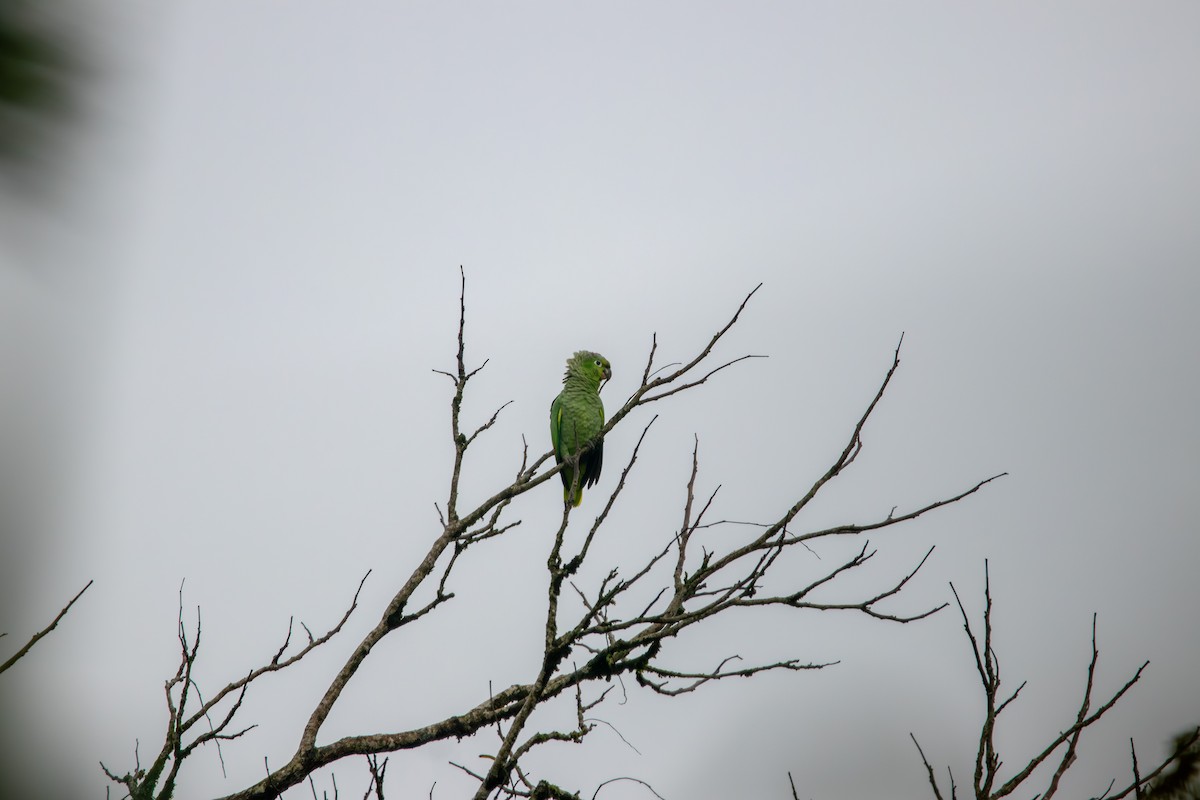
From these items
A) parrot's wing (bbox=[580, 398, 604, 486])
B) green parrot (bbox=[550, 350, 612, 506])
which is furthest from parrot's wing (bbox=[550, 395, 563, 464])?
parrot's wing (bbox=[580, 398, 604, 486])

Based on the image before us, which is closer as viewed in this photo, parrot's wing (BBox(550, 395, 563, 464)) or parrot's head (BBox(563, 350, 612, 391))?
parrot's wing (BBox(550, 395, 563, 464))

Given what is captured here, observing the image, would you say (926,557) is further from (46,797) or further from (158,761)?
(46,797)

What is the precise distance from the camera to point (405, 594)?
14.2ft

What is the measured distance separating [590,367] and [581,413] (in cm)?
82

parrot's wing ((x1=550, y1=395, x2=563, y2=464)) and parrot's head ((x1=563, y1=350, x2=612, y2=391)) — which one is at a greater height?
parrot's head ((x1=563, y1=350, x2=612, y2=391))

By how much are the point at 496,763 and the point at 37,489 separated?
3.02m

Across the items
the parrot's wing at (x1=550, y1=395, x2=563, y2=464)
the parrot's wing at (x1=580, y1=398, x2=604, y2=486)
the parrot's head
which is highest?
the parrot's head

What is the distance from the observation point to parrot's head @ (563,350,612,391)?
10.4 metres

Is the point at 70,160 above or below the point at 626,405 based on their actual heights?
below

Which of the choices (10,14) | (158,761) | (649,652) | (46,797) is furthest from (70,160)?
(649,652)

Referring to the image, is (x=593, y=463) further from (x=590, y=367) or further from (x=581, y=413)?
(x=590, y=367)

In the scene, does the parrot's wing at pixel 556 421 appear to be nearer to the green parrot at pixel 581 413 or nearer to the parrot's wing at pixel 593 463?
the green parrot at pixel 581 413

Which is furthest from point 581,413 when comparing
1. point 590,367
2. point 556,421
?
point 590,367

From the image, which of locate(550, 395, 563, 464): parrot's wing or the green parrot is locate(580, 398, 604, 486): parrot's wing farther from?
locate(550, 395, 563, 464): parrot's wing
